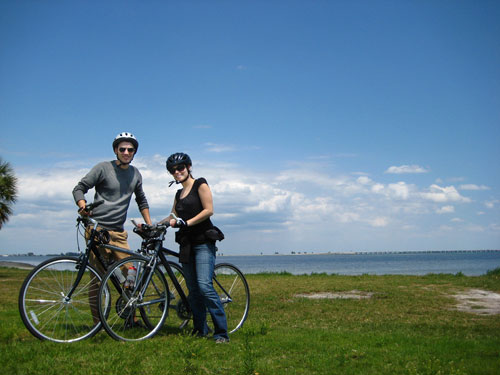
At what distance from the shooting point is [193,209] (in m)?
5.57

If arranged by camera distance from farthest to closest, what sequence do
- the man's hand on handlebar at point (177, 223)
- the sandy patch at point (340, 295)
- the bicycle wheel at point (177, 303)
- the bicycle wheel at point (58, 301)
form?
the sandy patch at point (340, 295), the bicycle wheel at point (177, 303), the man's hand on handlebar at point (177, 223), the bicycle wheel at point (58, 301)

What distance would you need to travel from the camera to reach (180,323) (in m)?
6.04

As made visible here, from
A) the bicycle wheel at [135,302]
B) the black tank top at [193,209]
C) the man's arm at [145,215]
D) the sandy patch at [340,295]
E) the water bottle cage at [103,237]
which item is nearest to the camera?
the bicycle wheel at [135,302]

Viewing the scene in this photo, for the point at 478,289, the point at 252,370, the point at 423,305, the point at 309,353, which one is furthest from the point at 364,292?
the point at 252,370

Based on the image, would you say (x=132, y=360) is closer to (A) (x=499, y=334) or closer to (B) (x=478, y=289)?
(A) (x=499, y=334)

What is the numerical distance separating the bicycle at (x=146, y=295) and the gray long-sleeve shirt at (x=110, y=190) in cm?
42

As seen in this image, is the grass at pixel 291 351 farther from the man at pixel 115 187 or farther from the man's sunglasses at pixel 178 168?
the man's sunglasses at pixel 178 168

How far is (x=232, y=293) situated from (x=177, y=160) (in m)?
2.25

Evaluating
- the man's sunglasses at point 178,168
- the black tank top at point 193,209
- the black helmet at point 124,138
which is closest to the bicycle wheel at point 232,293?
the black tank top at point 193,209

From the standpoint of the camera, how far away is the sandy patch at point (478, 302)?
9441 millimetres

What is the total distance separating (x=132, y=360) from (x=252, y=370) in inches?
47.7

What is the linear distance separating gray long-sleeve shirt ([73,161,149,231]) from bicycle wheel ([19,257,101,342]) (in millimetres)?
742

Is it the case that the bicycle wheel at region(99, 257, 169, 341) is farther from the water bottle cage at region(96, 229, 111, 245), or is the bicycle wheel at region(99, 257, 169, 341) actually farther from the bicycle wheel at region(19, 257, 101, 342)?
the water bottle cage at region(96, 229, 111, 245)

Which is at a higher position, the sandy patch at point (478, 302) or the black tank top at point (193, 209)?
the black tank top at point (193, 209)
